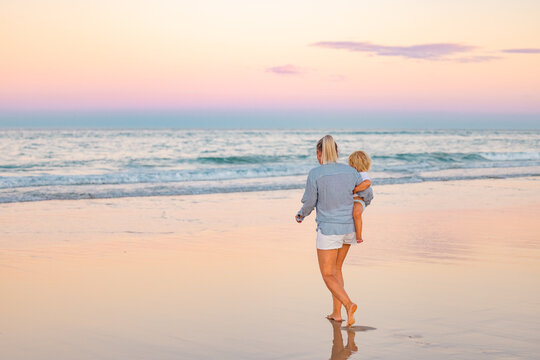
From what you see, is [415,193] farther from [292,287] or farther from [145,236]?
[292,287]

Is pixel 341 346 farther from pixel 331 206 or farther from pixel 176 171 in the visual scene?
pixel 176 171

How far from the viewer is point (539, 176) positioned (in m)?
22.8

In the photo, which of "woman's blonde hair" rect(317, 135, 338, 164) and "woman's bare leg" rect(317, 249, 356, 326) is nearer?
"woman's blonde hair" rect(317, 135, 338, 164)

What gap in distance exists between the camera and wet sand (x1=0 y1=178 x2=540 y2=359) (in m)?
4.70

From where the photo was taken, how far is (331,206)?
5.21 meters

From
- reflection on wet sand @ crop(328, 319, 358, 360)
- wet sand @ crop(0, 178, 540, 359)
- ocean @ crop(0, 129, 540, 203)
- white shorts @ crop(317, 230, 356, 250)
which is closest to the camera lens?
reflection on wet sand @ crop(328, 319, 358, 360)

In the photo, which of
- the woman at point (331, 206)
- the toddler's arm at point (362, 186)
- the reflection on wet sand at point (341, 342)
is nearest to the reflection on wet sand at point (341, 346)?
the reflection on wet sand at point (341, 342)

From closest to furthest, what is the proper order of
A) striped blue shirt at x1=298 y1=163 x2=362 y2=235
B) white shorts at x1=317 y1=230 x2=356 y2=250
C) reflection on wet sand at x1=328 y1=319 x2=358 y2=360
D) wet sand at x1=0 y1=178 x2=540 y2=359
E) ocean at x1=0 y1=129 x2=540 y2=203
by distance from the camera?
reflection on wet sand at x1=328 y1=319 x2=358 y2=360
wet sand at x1=0 y1=178 x2=540 y2=359
striped blue shirt at x1=298 y1=163 x2=362 y2=235
white shorts at x1=317 y1=230 x2=356 y2=250
ocean at x1=0 y1=129 x2=540 y2=203

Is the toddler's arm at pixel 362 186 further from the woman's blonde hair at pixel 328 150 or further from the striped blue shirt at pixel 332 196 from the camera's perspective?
Answer: the woman's blonde hair at pixel 328 150

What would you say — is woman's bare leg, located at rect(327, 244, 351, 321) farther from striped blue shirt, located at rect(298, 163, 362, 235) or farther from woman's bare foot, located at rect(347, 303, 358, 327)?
striped blue shirt, located at rect(298, 163, 362, 235)

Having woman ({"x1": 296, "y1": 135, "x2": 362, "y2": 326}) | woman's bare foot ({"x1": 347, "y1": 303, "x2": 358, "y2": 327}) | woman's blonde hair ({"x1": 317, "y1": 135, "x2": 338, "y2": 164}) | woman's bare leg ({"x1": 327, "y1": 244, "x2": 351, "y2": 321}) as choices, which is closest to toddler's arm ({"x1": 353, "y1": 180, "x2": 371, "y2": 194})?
woman ({"x1": 296, "y1": 135, "x2": 362, "y2": 326})

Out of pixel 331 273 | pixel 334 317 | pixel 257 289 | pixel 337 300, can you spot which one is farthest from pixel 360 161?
pixel 257 289

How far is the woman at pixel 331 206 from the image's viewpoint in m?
5.16

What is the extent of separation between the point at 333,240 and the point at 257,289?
1364 millimetres
